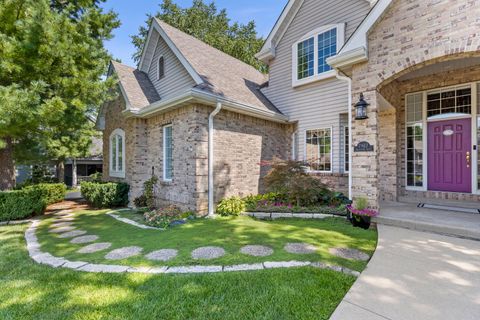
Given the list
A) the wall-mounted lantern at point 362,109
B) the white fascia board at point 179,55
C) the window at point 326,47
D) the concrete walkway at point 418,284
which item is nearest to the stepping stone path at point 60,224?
the white fascia board at point 179,55

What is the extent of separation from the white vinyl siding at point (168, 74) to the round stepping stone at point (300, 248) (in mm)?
Result: 6663

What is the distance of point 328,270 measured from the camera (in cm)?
334

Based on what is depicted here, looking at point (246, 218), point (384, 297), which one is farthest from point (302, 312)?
point (246, 218)

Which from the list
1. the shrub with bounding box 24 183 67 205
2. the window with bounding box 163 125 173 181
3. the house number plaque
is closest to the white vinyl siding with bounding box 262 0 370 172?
the house number plaque

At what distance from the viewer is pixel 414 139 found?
25.1ft

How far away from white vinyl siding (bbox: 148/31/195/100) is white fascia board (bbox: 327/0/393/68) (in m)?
5.10

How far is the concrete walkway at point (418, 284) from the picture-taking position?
8.06 ft

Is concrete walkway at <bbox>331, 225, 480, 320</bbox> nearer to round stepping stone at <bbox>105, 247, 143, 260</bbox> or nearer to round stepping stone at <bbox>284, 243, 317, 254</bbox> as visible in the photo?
round stepping stone at <bbox>284, 243, 317, 254</bbox>

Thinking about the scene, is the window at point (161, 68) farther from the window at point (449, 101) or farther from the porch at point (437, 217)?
the window at point (449, 101)

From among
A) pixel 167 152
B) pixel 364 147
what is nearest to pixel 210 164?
pixel 167 152

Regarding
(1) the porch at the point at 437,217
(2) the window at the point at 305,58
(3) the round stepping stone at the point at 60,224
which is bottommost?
(3) the round stepping stone at the point at 60,224

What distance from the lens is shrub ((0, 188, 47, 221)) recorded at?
7.54 m

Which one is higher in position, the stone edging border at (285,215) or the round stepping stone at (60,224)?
the stone edging border at (285,215)

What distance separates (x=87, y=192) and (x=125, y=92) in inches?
178
